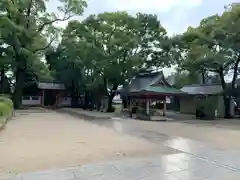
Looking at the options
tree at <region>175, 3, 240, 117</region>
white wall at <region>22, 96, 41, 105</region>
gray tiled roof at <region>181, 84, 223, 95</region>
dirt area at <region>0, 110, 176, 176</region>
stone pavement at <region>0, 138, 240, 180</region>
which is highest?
tree at <region>175, 3, 240, 117</region>

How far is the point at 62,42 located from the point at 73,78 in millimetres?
5759

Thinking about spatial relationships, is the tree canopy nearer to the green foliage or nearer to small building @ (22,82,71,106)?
the green foliage

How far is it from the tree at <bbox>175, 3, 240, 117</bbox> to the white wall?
72.4ft

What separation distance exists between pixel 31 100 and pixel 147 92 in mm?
20098

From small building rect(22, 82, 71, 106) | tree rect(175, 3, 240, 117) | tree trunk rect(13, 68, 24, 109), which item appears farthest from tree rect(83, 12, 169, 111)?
small building rect(22, 82, 71, 106)

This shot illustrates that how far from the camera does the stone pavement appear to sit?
498 cm

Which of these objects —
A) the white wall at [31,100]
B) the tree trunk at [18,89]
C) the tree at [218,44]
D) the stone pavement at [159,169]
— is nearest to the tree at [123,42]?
the tree at [218,44]

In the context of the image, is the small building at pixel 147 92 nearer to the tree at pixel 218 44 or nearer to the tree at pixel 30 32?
the tree at pixel 218 44

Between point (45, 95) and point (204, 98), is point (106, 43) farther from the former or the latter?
point (45, 95)

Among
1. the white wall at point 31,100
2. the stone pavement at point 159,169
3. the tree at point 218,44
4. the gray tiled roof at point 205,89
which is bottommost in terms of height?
the stone pavement at point 159,169

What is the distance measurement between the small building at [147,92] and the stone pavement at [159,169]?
48.6 ft

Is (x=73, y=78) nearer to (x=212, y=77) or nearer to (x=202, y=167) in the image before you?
(x=212, y=77)

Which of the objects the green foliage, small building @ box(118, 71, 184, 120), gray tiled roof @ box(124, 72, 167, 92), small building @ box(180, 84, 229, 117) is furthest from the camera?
small building @ box(180, 84, 229, 117)

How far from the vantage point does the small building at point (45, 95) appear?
35531mm
